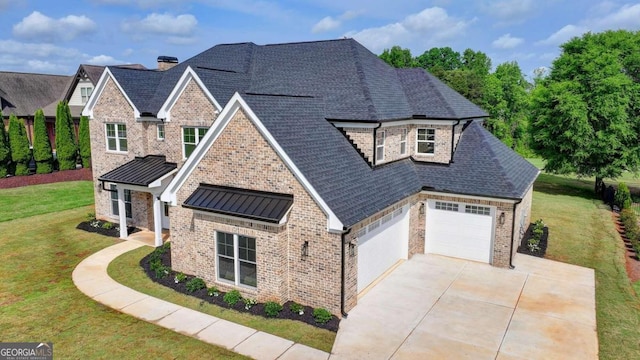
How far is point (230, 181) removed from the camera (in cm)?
1495

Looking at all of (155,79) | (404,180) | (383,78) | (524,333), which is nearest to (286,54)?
(383,78)

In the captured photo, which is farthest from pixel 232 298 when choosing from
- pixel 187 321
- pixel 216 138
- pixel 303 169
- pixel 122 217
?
pixel 122 217

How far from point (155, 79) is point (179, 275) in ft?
45.4

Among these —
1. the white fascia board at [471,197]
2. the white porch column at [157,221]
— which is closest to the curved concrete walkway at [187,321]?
the white porch column at [157,221]

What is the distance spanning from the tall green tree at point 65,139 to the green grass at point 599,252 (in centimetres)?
4043

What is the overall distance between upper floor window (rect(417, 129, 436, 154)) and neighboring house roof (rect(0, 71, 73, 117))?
1795 inches

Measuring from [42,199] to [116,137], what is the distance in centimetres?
1188

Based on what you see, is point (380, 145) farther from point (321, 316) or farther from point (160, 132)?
point (160, 132)

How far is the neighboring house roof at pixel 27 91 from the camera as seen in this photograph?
46.4 m

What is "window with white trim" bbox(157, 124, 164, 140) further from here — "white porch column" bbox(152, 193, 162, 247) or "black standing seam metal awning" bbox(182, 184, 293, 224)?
"black standing seam metal awning" bbox(182, 184, 293, 224)

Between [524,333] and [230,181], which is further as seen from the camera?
[230,181]

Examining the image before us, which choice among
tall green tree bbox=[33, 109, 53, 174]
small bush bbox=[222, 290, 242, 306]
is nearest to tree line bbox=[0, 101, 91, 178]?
tall green tree bbox=[33, 109, 53, 174]

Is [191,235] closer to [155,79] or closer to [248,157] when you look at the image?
[248,157]

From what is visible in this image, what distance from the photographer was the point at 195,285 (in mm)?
15023
